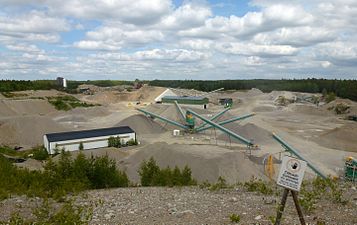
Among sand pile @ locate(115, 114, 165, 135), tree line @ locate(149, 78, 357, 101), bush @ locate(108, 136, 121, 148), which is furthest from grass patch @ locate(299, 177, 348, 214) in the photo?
tree line @ locate(149, 78, 357, 101)

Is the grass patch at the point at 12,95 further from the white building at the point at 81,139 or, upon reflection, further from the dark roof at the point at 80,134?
the dark roof at the point at 80,134

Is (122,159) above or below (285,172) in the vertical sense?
below

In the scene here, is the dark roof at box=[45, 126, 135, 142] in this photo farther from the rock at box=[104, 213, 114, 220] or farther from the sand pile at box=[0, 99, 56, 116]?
the rock at box=[104, 213, 114, 220]

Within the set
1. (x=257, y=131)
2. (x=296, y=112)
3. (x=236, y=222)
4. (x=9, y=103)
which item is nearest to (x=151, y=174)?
(x=236, y=222)

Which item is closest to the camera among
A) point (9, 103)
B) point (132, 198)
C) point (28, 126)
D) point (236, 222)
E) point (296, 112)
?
point (236, 222)

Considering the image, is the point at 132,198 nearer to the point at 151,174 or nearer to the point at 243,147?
the point at 151,174

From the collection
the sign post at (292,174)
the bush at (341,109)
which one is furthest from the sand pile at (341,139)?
the sign post at (292,174)

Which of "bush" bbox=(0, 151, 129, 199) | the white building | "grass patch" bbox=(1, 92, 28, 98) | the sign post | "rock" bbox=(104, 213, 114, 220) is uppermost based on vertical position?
the sign post
